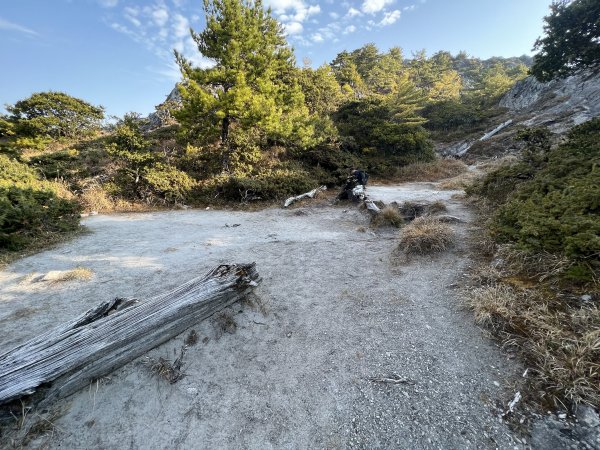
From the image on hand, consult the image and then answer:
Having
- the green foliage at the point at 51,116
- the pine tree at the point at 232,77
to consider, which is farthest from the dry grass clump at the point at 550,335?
the green foliage at the point at 51,116

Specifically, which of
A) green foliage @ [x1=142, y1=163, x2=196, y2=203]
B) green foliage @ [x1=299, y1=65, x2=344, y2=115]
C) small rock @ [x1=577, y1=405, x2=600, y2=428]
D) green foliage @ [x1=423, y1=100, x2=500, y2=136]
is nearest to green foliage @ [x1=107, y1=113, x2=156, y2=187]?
green foliage @ [x1=142, y1=163, x2=196, y2=203]

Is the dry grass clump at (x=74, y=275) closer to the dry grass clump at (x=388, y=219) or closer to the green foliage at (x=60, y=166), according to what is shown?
the dry grass clump at (x=388, y=219)

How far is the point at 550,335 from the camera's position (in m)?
2.65

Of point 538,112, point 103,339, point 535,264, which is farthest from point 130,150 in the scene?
point 538,112

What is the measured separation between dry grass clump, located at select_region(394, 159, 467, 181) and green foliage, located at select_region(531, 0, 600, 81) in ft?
29.6

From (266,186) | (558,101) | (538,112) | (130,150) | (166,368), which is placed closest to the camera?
(166,368)

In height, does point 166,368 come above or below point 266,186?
below

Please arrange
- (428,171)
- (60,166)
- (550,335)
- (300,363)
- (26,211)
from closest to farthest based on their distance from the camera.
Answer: (550,335)
(300,363)
(26,211)
(60,166)
(428,171)

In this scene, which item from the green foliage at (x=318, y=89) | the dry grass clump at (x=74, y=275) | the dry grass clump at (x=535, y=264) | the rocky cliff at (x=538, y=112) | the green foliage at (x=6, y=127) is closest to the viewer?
the dry grass clump at (x=535, y=264)

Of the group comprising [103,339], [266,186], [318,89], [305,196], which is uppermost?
[318,89]

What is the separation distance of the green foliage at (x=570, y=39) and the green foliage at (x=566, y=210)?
216cm

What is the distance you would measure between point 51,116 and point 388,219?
2544cm

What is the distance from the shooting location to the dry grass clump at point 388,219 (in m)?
7.82

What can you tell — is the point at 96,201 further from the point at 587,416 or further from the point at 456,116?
the point at 456,116
